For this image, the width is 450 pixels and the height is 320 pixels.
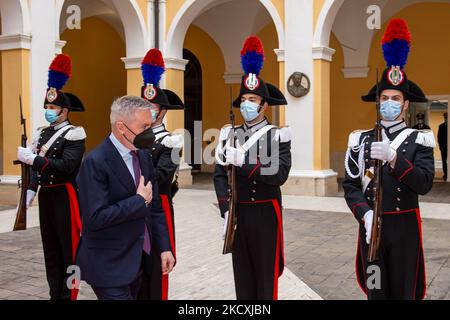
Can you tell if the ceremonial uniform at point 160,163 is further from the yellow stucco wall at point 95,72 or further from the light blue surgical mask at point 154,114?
the yellow stucco wall at point 95,72

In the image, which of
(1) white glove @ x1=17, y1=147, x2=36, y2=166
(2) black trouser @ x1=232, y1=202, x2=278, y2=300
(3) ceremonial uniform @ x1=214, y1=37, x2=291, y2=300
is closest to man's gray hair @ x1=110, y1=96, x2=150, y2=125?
(3) ceremonial uniform @ x1=214, y1=37, x2=291, y2=300

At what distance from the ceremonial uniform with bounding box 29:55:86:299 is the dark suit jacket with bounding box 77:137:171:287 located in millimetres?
1526

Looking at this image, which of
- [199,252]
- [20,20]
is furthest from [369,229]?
[20,20]

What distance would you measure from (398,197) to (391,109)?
555mm

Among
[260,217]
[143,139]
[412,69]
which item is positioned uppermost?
[412,69]

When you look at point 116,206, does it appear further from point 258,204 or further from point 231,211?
point 258,204

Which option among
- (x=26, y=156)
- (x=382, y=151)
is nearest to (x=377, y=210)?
(x=382, y=151)

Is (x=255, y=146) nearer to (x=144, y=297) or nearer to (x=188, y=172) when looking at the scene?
(x=144, y=297)

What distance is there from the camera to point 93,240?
2.92m

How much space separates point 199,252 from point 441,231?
3575 millimetres

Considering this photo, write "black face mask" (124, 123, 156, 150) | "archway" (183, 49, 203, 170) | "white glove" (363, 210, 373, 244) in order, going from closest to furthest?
"black face mask" (124, 123, 156, 150)
"white glove" (363, 210, 373, 244)
"archway" (183, 49, 203, 170)

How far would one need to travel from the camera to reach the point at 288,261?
6254 millimetres

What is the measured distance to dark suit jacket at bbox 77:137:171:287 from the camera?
2850 mm

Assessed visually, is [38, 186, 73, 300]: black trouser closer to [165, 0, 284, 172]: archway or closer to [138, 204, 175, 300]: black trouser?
[138, 204, 175, 300]: black trouser
